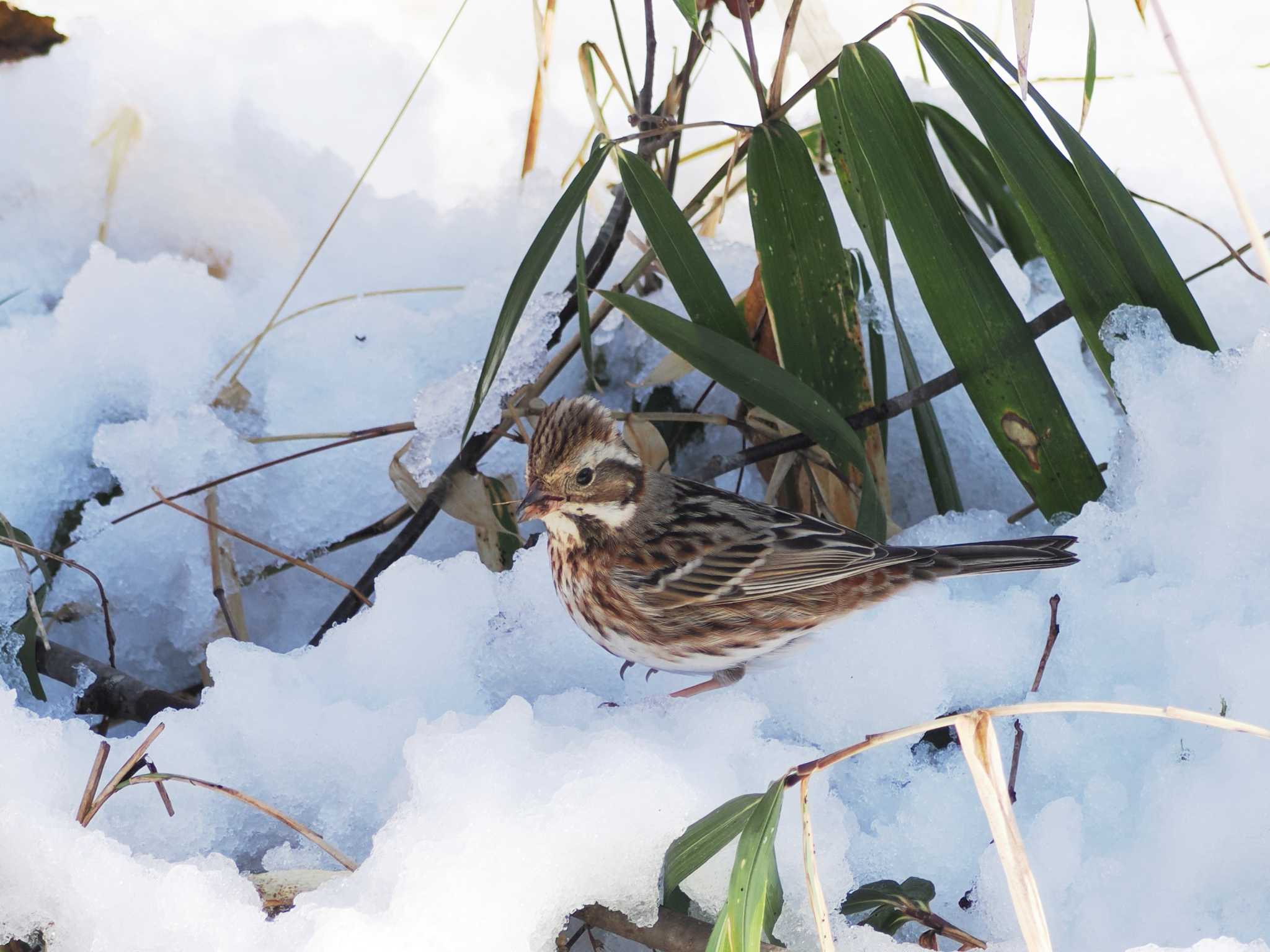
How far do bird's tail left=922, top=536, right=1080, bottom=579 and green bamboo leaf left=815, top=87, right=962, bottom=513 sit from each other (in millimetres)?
360

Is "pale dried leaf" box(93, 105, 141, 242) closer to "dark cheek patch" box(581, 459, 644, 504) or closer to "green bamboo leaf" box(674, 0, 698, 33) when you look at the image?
"dark cheek patch" box(581, 459, 644, 504)

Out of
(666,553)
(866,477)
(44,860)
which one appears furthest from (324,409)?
(44,860)

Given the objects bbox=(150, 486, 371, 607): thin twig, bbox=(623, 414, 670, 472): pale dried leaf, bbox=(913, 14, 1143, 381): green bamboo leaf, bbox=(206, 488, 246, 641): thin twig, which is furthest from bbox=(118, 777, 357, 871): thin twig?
bbox=(913, 14, 1143, 381): green bamboo leaf

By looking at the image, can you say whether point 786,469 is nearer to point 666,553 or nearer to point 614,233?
point 666,553

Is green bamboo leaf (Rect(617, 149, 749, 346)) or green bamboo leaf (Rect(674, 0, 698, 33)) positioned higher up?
green bamboo leaf (Rect(674, 0, 698, 33))

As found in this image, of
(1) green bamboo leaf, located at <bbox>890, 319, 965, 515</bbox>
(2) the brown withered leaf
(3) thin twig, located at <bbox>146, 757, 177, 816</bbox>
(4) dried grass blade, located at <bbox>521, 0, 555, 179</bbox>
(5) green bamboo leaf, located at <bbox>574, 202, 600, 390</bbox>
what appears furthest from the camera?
(2) the brown withered leaf

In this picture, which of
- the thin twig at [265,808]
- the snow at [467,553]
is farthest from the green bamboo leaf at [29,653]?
the thin twig at [265,808]

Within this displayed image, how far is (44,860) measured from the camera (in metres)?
1.54

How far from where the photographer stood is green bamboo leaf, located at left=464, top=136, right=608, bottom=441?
2.35m

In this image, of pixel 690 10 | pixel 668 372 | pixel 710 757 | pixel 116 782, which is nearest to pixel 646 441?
pixel 668 372

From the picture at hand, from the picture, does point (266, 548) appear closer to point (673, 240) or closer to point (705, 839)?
point (673, 240)

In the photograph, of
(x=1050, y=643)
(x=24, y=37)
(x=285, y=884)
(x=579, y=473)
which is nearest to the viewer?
(x=285, y=884)

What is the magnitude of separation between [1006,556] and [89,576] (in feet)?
6.45

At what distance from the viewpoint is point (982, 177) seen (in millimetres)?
3039
